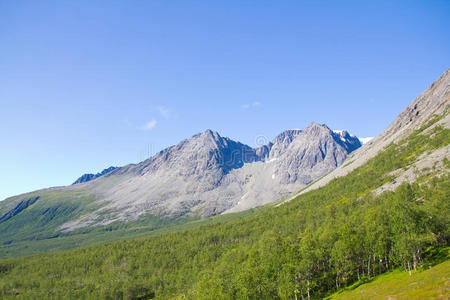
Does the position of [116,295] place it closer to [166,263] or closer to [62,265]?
[166,263]

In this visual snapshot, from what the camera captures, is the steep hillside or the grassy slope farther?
the steep hillside

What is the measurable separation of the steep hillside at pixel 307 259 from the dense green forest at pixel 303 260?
302mm

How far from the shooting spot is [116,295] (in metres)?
156

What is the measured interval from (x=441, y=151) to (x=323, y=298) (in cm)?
14787

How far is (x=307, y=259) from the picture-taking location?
79.1 meters

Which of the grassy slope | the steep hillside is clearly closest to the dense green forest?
the steep hillside

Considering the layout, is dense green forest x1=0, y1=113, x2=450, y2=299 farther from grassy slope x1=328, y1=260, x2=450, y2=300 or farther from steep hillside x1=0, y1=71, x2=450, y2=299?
grassy slope x1=328, y1=260, x2=450, y2=300

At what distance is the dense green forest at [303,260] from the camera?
7456 cm

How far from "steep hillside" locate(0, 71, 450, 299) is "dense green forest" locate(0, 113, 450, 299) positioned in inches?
11.9

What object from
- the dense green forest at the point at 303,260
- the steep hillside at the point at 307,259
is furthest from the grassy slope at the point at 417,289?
the dense green forest at the point at 303,260

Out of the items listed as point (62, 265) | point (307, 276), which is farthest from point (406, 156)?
point (62, 265)

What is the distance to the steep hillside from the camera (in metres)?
74.6

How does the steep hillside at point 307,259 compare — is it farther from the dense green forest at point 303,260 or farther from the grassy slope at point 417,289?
the grassy slope at point 417,289

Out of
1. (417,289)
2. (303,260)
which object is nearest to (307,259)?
(303,260)
